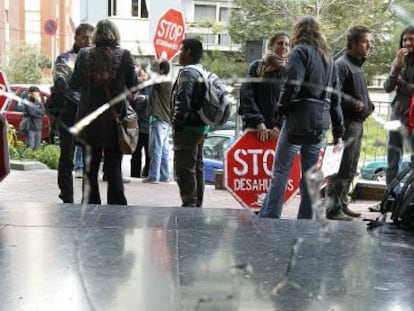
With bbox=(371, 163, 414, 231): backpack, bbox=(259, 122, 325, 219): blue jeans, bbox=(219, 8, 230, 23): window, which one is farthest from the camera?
bbox=(219, 8, 230, 23): window

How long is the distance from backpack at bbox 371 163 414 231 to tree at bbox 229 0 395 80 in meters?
1.27

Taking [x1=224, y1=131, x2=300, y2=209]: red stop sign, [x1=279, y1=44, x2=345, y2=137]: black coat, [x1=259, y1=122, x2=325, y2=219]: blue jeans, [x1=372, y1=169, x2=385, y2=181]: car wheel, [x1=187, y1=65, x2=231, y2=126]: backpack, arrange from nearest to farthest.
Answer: [x1=279, y1=44, x2=345, y2=137]: black coat
[x1=259, y1=122, x2=325, y2=219]: blue jeans
[x1=187, y1=65, x2=231, y2=126]: backpack
[x1=224, y1=131, x2=300, y2=209]: red stop sign
[x1=372, y1=169, x2=385, y2=181]: car wheel

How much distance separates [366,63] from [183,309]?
3059 mm

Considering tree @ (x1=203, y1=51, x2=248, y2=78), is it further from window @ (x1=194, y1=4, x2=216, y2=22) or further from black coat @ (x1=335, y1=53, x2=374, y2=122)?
black coat @ (x1=335, y1=53, x2=374, y2=122)

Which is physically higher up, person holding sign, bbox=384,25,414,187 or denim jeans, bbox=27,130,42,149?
person holding sign, bbox=384,25,414,187

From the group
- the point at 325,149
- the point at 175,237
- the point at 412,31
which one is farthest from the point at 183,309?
the point at 412,31

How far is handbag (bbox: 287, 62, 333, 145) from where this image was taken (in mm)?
3701

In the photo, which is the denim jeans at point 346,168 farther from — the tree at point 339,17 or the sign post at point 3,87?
the sign post at point 3,87

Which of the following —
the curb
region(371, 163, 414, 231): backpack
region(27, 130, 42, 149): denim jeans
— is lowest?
the curb

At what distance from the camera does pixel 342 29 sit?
4.72m

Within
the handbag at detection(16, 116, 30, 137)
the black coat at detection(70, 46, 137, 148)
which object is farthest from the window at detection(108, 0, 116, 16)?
the handbag at detection(16, 116, 30, 137)

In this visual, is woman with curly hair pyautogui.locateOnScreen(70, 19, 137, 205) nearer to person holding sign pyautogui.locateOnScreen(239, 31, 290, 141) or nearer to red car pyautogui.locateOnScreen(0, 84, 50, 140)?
person holding sign pyautogui.locateOnScreen(239, 31, 290, 141)

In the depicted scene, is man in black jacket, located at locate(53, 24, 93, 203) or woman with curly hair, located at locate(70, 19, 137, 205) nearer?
woman with curly hair, located at locate(70, 19, 137, 205)

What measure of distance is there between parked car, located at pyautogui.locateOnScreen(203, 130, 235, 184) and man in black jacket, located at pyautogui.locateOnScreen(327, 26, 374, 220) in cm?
106
